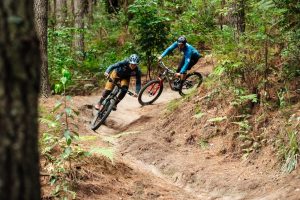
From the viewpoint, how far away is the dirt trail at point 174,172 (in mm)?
6469

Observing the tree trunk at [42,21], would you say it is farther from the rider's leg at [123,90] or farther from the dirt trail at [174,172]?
the dirt trail at [174,172]

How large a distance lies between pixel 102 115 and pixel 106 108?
209 millimetres

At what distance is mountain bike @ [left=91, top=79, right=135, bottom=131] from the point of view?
1144cm

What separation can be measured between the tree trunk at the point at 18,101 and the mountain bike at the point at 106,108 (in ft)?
30.4

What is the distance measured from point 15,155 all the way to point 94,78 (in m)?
15.5

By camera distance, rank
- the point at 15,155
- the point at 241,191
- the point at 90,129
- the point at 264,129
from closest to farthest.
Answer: the point at 15,155
the point at 241,191
the point at 264,129
the point at 90,129

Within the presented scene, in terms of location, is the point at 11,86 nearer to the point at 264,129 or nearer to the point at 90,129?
the point at 264,129

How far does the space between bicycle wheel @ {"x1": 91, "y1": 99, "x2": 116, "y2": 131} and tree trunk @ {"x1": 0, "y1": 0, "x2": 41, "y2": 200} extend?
927 cm

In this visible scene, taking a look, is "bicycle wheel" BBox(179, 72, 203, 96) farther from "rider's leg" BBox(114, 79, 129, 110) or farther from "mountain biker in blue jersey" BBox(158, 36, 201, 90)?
"rider's leg" BBox(114, 79, 129, 110)

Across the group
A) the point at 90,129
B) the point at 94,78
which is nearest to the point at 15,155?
the point at 90,129

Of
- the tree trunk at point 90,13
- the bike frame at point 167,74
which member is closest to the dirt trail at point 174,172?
the bike frame at point 167,74

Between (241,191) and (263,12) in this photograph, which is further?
(263,12)

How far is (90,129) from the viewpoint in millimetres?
11289

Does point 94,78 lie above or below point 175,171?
above
